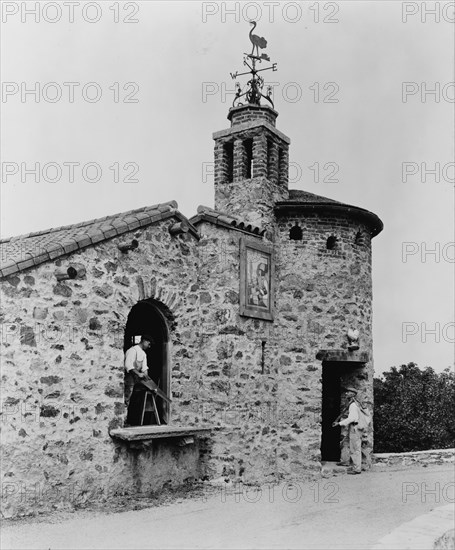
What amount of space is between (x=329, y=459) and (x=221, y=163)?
7354 mm

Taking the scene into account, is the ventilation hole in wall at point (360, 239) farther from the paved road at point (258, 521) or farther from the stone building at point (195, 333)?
the paved road at point (258, 521)

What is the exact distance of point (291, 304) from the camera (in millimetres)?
14312

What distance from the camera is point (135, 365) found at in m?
11.0

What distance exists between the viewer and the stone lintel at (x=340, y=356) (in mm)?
14414

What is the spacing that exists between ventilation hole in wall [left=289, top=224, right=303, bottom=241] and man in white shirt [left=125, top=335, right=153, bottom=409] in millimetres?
4741

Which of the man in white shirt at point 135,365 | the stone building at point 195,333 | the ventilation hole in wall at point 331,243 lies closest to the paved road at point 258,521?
the stone building at point 195,333

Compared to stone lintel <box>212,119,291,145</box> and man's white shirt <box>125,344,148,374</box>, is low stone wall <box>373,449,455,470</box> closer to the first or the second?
man's white shirt <box>125,344,148,374</box>

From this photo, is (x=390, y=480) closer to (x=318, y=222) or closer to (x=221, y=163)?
(x=318, y=222)

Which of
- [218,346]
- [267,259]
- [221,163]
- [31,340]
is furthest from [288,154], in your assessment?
[31,340]

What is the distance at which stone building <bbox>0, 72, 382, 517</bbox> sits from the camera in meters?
9.45

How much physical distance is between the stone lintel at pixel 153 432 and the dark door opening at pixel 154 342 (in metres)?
0.41

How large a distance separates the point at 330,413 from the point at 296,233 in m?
4.57

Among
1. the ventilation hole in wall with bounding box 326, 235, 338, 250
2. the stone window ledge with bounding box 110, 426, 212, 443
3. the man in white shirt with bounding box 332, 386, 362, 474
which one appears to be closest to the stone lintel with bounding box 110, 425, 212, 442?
A: the stone window ledge with bounding box 110, 426, 212, 443

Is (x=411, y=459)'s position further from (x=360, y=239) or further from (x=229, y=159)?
(x=229, y=159)
